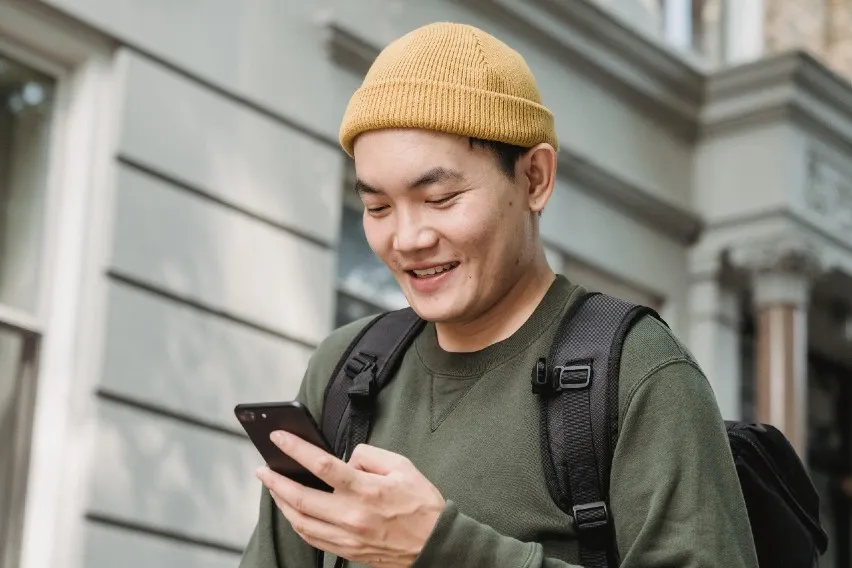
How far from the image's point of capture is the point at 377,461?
→ 7.24ft

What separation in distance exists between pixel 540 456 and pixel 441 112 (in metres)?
0.58

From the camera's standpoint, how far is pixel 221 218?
6.38m

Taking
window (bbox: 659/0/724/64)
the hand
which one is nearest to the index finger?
the hand

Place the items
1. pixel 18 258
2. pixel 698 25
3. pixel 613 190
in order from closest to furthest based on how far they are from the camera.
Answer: pixel 18 258 < pixel 613 190 < pixel 698 25

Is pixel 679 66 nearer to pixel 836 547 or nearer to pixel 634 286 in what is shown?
pixel 634 286

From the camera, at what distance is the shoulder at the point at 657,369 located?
2352 mm

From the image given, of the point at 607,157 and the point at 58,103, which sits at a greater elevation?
the point at 607,157

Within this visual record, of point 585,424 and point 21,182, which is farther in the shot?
point 21,182

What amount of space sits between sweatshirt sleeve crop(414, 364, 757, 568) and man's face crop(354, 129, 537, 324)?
0.34m

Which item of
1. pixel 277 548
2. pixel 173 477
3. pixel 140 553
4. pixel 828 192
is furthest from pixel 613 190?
pixel 277 548

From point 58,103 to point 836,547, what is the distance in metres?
7.78

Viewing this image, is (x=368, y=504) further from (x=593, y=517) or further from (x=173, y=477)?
(x=173, y=477)

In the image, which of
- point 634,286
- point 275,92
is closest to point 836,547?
point 634,286

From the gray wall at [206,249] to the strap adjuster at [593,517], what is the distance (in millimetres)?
3630
